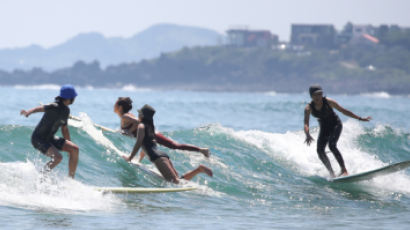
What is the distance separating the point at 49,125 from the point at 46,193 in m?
0.97

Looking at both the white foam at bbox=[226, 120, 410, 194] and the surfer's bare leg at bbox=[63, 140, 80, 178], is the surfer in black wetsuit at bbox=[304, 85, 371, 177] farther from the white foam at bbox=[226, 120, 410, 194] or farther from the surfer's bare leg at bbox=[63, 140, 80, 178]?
the surfer's bare leg at bbox=[63, 140, 80, 178]

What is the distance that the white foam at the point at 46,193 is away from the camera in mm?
9492

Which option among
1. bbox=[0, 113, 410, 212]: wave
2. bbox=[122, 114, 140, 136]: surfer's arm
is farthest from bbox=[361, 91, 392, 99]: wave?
bbox=[122, 114, 140, 136]: surfer's arm

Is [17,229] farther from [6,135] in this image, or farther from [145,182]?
[6,135]

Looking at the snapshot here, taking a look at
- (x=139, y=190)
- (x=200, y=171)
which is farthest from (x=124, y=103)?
(x=200, y=171)

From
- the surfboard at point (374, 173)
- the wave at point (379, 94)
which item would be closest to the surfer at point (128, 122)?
the surfboard at point (374, 173)

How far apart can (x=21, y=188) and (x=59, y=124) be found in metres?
1.08

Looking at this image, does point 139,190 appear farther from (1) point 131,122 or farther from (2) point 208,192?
(2) point 208,192

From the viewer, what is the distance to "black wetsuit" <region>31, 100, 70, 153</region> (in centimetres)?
980

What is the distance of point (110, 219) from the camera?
909 cm

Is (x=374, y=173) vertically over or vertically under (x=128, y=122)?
under

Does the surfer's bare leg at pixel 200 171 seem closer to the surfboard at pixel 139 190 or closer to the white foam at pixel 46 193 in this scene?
the surfboard at pixel 139 190

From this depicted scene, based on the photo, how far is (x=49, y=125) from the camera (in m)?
9.81

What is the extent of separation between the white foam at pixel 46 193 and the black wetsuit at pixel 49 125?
0.48 meters
